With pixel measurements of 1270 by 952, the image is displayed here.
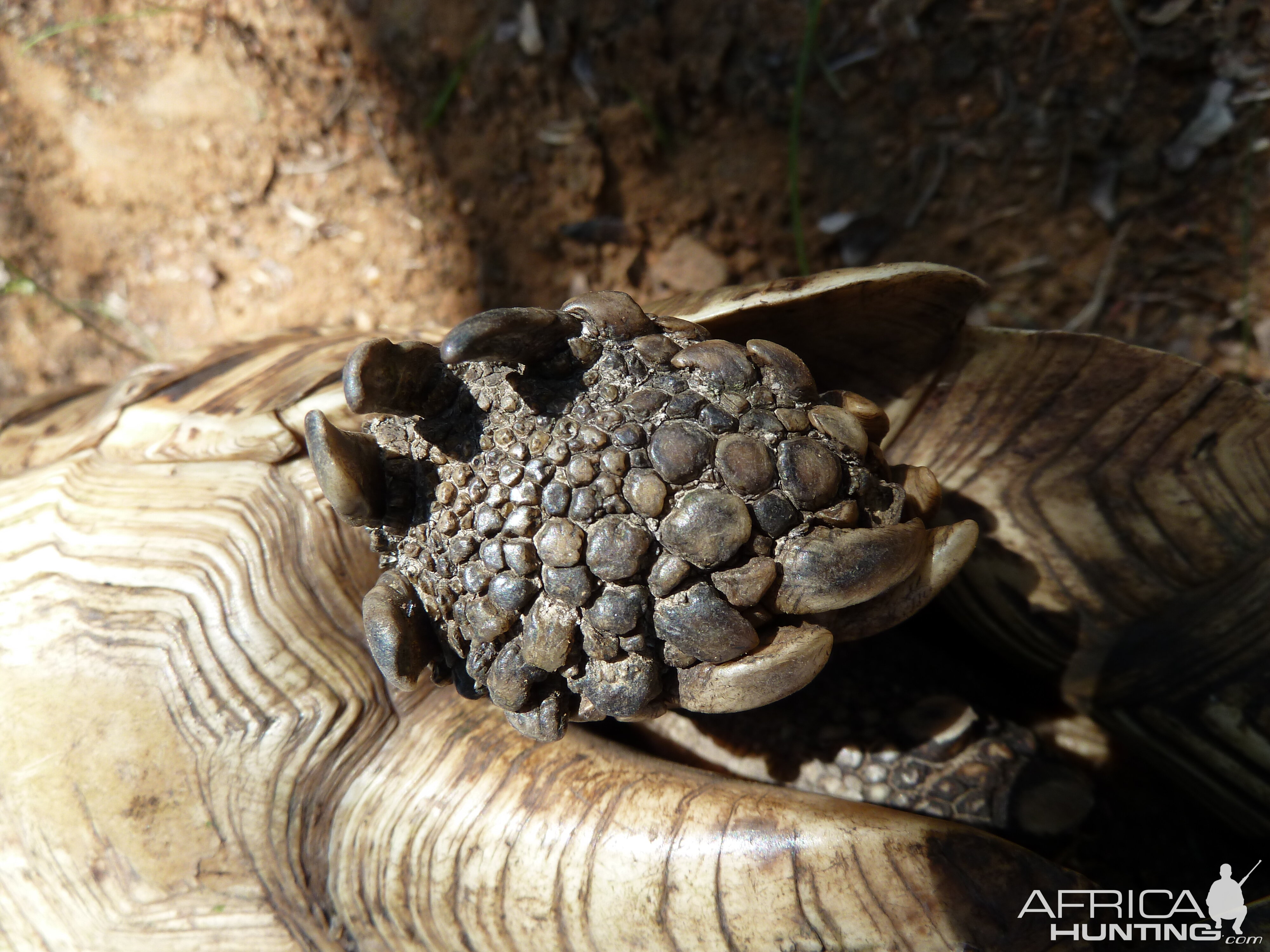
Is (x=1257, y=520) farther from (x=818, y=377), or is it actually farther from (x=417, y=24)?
(x=417, y=24)

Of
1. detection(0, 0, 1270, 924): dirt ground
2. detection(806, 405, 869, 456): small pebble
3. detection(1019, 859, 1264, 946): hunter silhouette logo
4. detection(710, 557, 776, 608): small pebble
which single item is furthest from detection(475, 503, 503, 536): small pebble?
detection(0, 0, 1270, 924): dirt ground

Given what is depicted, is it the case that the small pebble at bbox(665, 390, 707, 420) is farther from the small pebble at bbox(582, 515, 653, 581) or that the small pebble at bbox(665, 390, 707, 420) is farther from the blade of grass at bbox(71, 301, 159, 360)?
the blade of grass at bbox(71, 301, 159, 360)

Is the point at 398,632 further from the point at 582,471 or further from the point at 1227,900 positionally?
the point at 1227,900

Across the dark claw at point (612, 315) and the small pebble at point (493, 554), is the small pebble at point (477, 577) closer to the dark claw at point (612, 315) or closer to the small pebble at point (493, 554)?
the small pebble at point (493, 554)

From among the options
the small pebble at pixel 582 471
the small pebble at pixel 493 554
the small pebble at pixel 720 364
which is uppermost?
the small pebble at pixel 720 364

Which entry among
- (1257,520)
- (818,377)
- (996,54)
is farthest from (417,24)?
(1257,520)

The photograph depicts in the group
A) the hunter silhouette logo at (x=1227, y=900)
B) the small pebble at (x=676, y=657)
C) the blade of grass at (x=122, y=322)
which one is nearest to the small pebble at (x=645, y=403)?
the small pebble at (x=676, y=657)

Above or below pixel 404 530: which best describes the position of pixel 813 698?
below
